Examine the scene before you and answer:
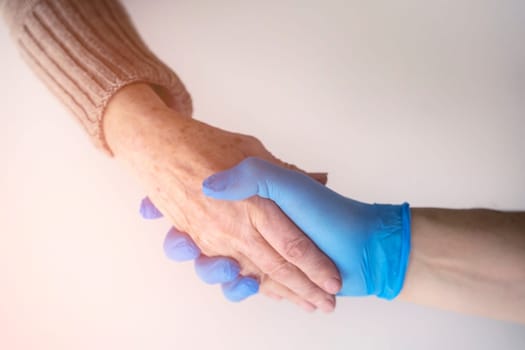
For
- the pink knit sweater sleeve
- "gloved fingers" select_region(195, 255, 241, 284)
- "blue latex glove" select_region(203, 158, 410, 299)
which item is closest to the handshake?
"blue latex glove" select_region(203, 158, 410, 299)

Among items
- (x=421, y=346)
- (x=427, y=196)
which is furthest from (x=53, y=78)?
(x=421, y=346)

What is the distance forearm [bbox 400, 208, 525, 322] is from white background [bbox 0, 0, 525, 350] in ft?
1.33

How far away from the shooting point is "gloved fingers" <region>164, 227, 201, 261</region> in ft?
3.67

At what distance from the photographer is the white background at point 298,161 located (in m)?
1.31

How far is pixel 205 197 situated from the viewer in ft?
3.38

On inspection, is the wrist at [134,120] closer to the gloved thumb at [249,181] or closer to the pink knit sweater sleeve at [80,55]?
the pink knit sweater sleeve at [80,55]

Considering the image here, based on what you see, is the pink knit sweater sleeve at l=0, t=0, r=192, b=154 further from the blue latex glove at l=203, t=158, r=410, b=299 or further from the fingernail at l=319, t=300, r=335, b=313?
the fingernail at l=319, t=300, r=335, b=313

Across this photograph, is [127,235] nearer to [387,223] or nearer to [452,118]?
[387,223]

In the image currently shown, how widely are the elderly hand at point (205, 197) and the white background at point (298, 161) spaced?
331 millimetres

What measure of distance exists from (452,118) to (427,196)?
226mm

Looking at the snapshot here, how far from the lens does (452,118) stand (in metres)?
1.33

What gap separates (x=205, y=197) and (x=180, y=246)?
16 centimetres

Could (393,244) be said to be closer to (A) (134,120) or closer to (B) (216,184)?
(B) (216,184)

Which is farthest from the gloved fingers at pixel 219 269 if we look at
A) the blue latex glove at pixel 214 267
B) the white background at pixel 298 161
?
the white background at pixel 298 161
